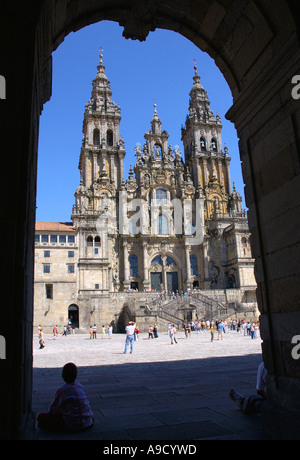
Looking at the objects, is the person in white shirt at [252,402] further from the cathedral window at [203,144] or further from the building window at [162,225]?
the cathedral window at [203,144]

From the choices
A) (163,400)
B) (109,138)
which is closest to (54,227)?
(109,138)

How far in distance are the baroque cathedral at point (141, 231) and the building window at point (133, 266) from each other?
0.13 metres

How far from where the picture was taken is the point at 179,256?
48.6 metres

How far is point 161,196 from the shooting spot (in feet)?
165

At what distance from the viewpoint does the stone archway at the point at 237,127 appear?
3486 mm

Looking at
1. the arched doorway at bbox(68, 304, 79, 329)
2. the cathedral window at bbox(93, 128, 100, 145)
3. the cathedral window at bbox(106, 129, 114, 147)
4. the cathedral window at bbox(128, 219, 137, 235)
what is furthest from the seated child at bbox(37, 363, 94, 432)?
the cathedral window at bbox(93, 128, 100, 145)

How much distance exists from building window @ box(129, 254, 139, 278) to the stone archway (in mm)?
41621

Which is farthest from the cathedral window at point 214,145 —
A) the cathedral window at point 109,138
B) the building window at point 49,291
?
the building window at point 49,291

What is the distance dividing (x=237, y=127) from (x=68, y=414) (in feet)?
15.8

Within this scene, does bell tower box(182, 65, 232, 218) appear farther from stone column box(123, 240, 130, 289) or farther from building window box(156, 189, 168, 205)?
stone column box(123, 240, 130, 289)

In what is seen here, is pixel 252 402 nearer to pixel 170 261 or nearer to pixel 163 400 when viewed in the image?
pixel 163 400

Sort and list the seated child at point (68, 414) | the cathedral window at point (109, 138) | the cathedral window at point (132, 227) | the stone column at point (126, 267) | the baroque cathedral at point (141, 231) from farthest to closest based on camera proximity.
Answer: the cathedral window at point (109, 138), the cathedral window at point (132, 227), the stone column at point (126, 267), the baroque cathedral at point (141, 231), the seated child at point (68, 414)

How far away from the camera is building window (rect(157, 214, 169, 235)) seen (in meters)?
49.1
